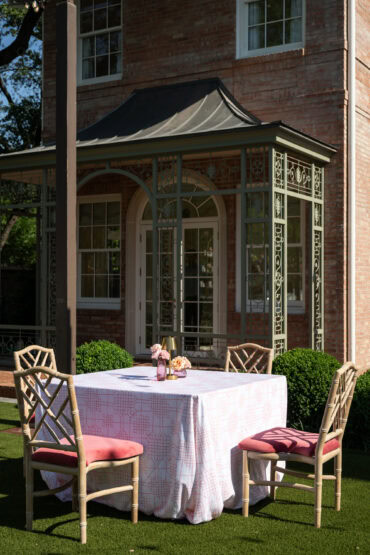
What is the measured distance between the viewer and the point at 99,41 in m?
14.2

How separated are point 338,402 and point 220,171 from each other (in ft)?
24.7

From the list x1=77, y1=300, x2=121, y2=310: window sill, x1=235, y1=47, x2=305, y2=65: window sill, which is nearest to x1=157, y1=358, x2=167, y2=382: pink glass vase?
x1=235, y1=47, x2=305, y2=65: window sill

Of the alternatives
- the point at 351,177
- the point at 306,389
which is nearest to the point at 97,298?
the point at 351,177

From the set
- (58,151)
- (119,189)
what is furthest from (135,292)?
(58,151)

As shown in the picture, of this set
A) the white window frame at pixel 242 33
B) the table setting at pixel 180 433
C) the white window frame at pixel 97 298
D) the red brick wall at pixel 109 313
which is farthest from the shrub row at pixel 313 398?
the white window frame at pixel 242 33

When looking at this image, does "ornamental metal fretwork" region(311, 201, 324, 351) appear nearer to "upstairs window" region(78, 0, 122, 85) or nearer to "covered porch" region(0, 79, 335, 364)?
"covered porch" region(0, 79, 335, 364)

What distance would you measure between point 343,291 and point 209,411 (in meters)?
6.33

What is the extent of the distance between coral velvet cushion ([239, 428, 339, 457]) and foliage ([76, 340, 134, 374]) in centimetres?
437

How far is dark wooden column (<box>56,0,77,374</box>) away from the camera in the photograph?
7777 mm

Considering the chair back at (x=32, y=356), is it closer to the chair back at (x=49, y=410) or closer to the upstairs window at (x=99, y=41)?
the chair back at (x=49, y=410)

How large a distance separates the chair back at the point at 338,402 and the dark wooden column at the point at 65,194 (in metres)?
2.97

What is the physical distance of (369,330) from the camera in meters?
12.2

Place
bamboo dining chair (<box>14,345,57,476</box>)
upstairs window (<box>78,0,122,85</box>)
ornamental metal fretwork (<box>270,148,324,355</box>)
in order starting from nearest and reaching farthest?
bamboo dining chair (<box>14,345,57,476</box>)
ornamental metal fretwork (<box>270,148,324,355</box>)
upstairs window (<box>78,0,122,85</box>)

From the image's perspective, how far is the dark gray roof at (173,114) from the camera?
11.1 metres
